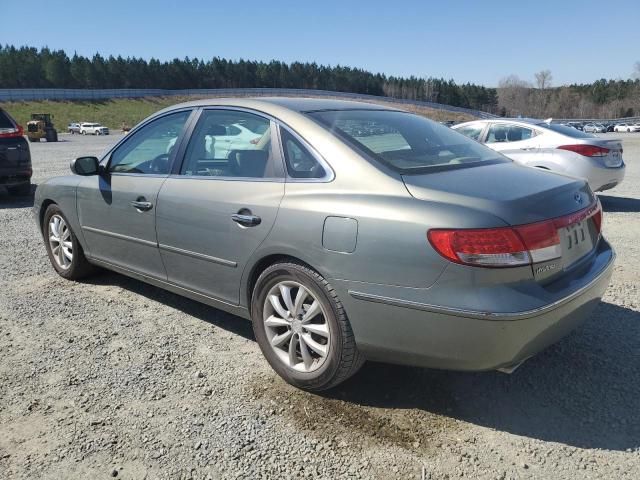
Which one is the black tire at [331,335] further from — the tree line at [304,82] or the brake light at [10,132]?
the tree line at [304,82]

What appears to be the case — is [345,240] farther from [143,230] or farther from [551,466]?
[143,230]

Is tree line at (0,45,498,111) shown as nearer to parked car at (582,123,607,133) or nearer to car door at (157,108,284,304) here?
parked car at (582,123,607,133)

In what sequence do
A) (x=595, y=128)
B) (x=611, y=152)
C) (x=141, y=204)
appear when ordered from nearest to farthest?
(x=141, y=204) < (x=611, y=152) < (x=595, y=128)

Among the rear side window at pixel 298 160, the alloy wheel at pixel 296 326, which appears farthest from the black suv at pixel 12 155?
the alloy wheel at pixel 296 326

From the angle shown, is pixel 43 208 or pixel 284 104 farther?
pixel 43 208

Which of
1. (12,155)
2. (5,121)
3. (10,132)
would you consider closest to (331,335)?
(12,155)

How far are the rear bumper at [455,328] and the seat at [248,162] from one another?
0.95 meters

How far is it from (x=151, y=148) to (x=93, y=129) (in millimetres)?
52060

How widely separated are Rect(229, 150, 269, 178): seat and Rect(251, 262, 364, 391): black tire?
61cm

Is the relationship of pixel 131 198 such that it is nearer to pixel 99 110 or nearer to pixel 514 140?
pixel 514 140

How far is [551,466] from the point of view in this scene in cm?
232

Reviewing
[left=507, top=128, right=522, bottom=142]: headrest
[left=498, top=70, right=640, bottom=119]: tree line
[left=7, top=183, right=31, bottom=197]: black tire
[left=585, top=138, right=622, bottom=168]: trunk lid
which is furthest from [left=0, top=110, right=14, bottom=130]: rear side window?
[left=498, top=70, right=640, bottom=119]: tree line

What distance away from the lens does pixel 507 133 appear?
8781mm

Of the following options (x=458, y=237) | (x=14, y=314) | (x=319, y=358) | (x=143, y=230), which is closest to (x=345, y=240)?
(x=458, y=237)
